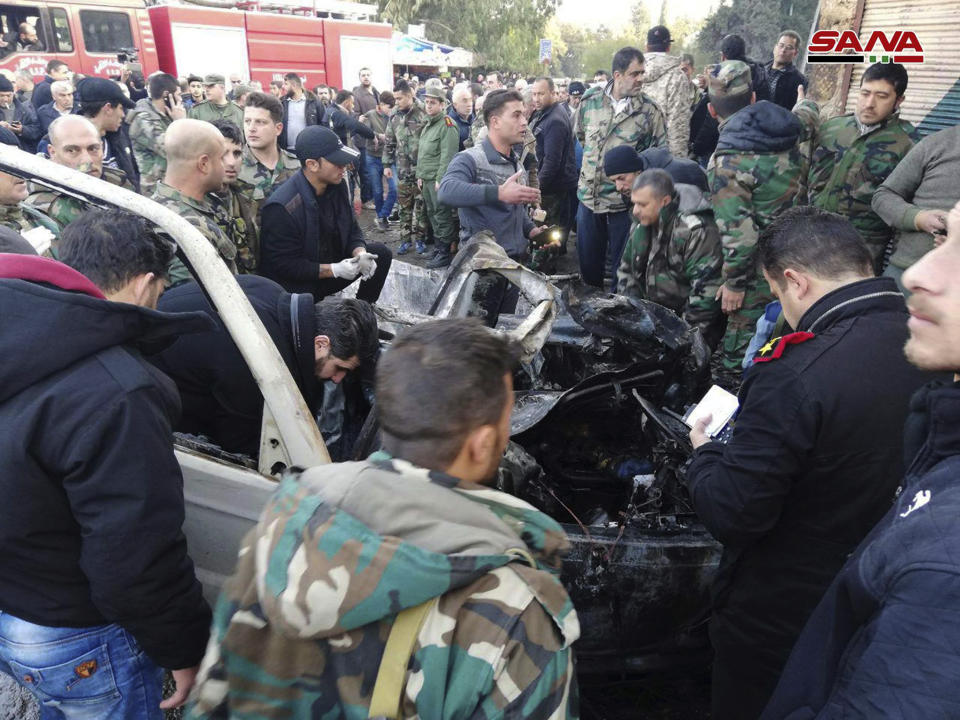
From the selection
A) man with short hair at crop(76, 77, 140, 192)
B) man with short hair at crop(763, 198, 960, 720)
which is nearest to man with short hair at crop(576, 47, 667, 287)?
man with short hair at crop(76, 77, 140, 192)

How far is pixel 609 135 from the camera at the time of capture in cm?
612

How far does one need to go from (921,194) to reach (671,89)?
4.63 m

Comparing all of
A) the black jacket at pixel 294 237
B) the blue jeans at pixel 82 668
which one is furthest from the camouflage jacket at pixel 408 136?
the blue jeans at pixel 82 668

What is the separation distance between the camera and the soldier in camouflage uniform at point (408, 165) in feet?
28.3

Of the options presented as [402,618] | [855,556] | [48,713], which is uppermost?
[402,618]

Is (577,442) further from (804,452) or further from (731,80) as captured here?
(731,80)

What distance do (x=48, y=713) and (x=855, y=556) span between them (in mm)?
2119

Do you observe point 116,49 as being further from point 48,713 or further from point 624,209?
point 48,713

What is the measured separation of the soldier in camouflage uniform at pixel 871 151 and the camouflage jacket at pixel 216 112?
6.57m

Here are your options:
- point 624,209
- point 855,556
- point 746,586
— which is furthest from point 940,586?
point 624,209

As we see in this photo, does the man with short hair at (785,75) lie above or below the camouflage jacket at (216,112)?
above

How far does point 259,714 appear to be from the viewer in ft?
3.28
